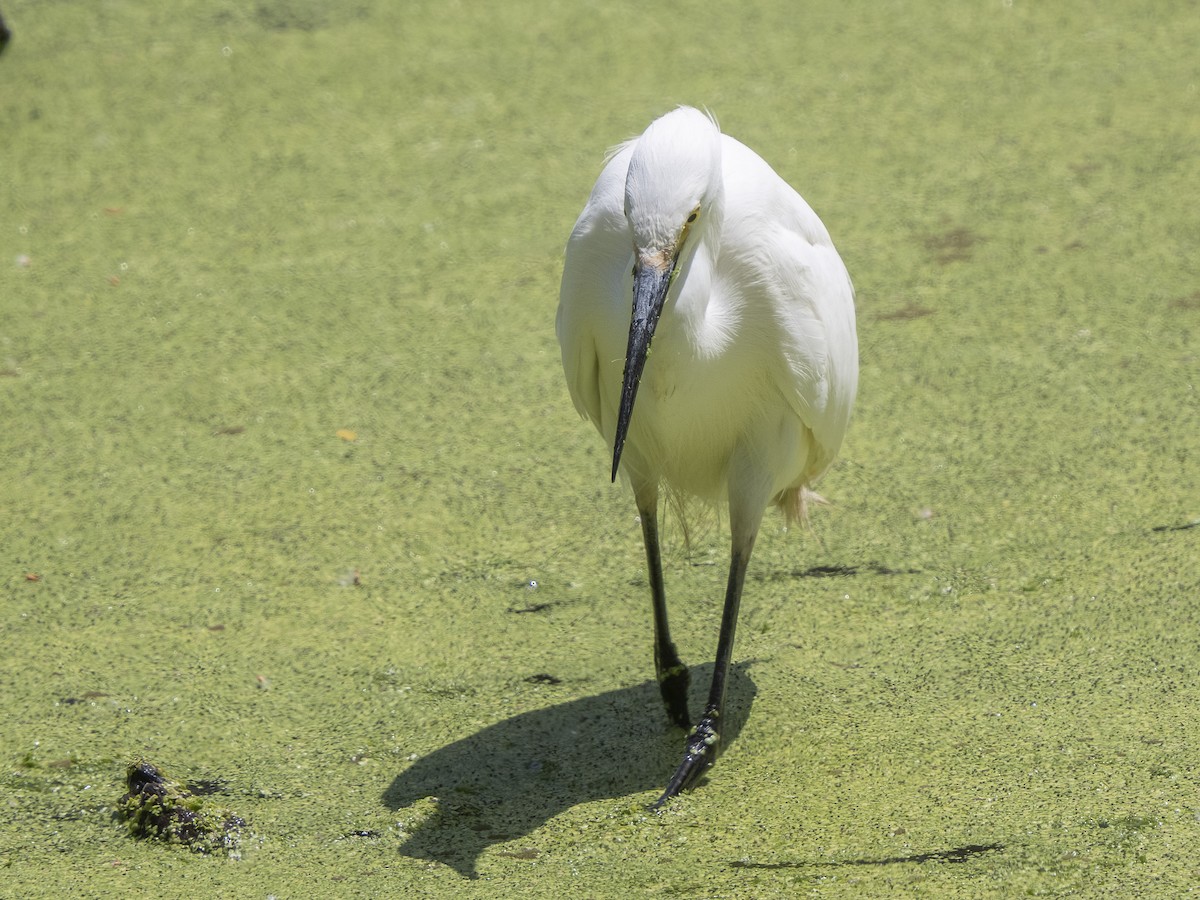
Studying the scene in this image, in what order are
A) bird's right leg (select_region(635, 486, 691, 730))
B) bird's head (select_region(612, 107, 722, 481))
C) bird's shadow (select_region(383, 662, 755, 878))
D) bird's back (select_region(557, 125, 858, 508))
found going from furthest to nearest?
bird's right leg (select_region(635, 486, 691, 730)) < bird's shadow (select_region(383, 662, 755, 878)) < bird's back (select_region(557, 125, 858, 508)) < bird's head (select_region(612, 107, 722, 481))

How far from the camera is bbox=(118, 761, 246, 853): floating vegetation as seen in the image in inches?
101

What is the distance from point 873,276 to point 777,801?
7.61ft

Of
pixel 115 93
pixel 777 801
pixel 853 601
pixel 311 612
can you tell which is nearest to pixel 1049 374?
pixel 853 601

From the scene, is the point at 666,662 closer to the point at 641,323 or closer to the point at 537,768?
the point at 537,768

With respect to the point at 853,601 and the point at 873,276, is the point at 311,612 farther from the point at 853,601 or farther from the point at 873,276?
the point at 873,276

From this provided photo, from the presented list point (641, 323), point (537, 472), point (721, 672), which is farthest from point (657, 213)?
point (537, 472)

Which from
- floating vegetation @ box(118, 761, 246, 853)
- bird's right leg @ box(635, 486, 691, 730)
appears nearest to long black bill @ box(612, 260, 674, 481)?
bird's right leg @ box(635, 486, 691, 730)

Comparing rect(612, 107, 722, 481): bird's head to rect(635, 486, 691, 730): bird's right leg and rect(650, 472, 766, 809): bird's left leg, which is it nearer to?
rect(650, 472, 766, 809): bird's left leg

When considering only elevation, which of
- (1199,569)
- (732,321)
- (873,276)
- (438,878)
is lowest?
(438,878)

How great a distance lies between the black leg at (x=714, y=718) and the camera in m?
2.73

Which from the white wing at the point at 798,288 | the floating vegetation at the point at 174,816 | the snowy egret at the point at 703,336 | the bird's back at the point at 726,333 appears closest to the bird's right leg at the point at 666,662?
the snowy egret at the point at 703,336

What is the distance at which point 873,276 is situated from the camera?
4.59 metres

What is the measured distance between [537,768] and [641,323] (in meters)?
1.02

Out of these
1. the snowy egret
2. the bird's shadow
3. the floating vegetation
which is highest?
the snowy egret
